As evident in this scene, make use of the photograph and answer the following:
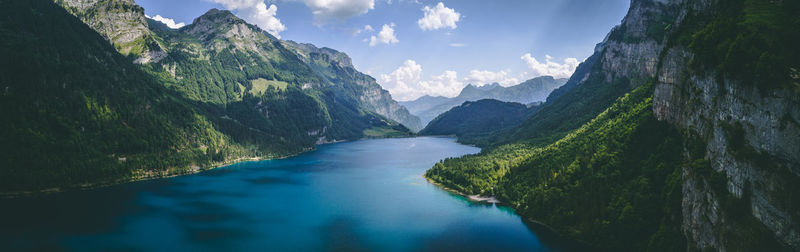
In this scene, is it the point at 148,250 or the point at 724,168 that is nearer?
the point at 724,168

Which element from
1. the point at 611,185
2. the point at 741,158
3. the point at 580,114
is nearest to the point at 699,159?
the point at 741,158

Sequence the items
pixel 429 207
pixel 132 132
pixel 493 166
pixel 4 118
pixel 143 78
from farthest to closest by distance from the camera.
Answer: pixel 143 78 < pixel 132 132 < pixel 493 166 < pixel 4 118 < pixel 429 207

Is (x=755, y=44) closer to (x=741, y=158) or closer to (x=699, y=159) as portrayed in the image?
(x=741, y=158)

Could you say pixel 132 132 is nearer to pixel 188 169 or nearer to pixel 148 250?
pixel 188 169

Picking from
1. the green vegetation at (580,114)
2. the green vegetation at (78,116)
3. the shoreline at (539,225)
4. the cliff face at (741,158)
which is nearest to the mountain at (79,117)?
the green vegetation at (78,116)

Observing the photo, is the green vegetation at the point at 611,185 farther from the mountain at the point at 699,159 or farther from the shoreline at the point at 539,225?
the shoreline at the point at 539,225

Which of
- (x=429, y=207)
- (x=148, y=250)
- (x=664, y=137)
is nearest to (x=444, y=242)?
(x=429, y=207)
